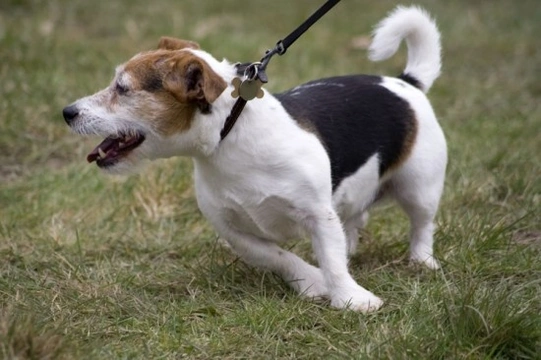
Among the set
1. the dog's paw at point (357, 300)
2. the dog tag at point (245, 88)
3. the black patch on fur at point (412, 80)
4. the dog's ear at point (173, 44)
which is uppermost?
the dog's ear at point (173, 44)

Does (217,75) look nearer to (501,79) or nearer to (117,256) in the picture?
(117,256)

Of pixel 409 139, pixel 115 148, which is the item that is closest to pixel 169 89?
pixel 115 148

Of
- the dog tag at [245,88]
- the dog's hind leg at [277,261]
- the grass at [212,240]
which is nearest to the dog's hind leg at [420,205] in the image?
the grass at [212,240]

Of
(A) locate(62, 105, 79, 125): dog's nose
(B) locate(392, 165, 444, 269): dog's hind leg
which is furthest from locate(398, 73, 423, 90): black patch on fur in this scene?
(A) locate(62, 105, 79, 125): dog's nose

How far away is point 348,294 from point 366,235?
117 cm

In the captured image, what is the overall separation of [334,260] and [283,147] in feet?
1.93

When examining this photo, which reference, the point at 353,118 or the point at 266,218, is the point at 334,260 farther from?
the point at 353,118

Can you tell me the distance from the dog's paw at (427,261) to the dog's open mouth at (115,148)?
1668mm

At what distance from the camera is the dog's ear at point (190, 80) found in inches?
154

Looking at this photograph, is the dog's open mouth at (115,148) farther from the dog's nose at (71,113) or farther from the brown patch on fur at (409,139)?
the brown patch on fur at (409,139)

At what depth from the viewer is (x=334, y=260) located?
4.27 m


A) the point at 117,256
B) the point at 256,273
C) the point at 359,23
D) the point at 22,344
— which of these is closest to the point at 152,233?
the point at 117,256

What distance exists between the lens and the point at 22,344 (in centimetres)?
336

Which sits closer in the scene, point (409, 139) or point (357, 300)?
point (357, 300)
